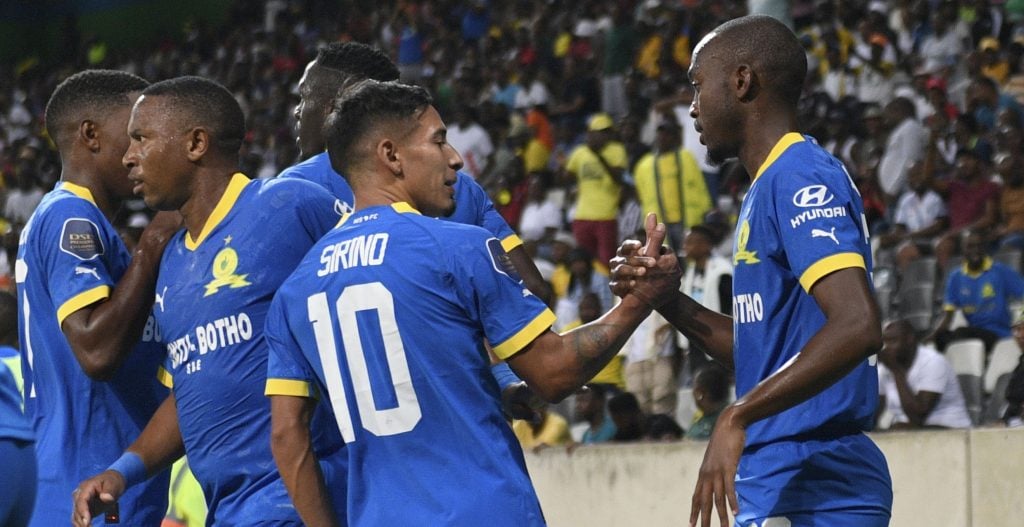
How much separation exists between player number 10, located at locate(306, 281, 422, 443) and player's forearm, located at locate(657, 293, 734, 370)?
1.08 m

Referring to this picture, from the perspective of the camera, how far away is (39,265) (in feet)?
16.1

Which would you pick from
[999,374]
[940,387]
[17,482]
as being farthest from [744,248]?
[999,374]

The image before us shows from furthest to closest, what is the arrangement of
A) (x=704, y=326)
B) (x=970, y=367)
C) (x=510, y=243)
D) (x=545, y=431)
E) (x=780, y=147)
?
(x=970, y=367), (x=545, y=431), (x=510, y=243), (x=704, y=326), (x=780, y=147)

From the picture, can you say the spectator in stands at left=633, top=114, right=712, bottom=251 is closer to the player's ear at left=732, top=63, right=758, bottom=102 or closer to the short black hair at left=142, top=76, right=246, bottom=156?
the short black hair at left=142, top=76, right=246, bottom=156

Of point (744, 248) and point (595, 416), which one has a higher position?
point (744, 248)

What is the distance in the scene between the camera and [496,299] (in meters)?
3.72

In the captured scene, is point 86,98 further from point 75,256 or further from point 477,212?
point 477,212

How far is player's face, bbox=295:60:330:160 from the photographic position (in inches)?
203

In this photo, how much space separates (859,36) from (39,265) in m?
12.9

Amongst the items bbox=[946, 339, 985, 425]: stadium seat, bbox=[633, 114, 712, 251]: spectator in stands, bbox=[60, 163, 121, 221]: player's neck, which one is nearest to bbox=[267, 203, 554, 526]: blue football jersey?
bbox=[60, 163, 121, 221]: player's neck

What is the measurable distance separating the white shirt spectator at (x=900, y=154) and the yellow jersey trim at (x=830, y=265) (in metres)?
10.6

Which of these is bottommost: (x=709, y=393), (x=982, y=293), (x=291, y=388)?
(x=709, y=393)

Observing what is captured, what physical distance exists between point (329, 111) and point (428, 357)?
165 cm

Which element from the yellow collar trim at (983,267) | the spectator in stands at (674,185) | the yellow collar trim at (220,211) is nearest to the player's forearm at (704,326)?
the yellow collar trim at (220,211)
